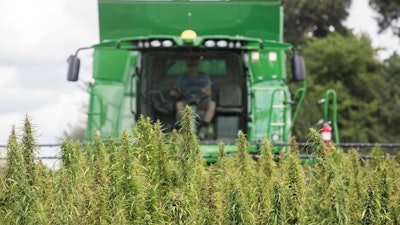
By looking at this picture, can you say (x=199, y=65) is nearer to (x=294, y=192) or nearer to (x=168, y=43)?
(x=168, y=43)

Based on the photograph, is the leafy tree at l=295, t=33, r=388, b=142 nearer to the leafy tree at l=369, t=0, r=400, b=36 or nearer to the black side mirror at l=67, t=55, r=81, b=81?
the leafy tree at l=369, t=0, r=400, b=36

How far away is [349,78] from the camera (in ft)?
143

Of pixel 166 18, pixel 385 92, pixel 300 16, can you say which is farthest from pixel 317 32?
pixel 166 18

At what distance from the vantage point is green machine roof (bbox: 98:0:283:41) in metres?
13.4

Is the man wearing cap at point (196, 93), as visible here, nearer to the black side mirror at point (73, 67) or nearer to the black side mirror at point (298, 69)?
the black side mirror at point (298, 69)

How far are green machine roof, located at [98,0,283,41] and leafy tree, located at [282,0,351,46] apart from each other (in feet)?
98.7

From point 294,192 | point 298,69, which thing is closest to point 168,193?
point 294,192

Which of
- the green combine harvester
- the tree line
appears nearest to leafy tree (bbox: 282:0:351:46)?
the tree line

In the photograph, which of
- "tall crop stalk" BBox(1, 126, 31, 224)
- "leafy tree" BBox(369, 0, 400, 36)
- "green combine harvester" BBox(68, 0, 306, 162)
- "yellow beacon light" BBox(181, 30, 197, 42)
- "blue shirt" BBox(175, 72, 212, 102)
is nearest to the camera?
"tall crop stalk" BBox(1, 126, 31, 224)

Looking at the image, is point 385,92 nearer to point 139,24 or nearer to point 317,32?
point 317,32

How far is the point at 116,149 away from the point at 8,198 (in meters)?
0.74

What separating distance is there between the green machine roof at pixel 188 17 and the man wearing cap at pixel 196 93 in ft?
3.62

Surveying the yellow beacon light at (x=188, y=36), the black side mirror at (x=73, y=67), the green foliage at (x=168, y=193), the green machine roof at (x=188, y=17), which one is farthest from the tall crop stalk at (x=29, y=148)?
the green machine roof at (x=188, y=17)

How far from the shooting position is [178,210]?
5344 mm
